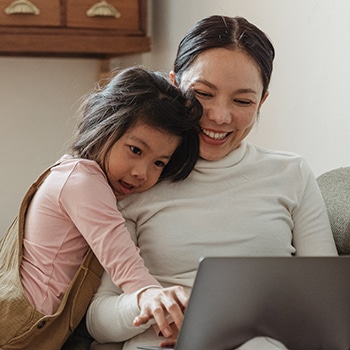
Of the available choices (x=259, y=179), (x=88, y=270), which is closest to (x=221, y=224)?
(x=259, y=179)

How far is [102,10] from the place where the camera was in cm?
269

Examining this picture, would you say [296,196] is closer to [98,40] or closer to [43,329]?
[43,329]

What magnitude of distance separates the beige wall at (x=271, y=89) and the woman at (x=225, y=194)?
0.38 metres

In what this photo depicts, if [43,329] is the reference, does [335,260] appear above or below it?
above

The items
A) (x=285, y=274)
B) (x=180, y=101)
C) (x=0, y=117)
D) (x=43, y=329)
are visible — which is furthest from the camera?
(x=0, y=117)

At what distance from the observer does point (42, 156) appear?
10.0ft

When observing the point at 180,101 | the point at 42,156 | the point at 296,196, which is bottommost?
the point at 42,156

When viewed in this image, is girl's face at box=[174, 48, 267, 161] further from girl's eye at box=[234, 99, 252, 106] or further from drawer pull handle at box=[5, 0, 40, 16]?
drawer pull handle at box=[5, 0, 40, 16]

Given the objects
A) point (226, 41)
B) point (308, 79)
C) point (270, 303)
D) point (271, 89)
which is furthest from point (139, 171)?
point (271, 89)

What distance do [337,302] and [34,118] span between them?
2.06m

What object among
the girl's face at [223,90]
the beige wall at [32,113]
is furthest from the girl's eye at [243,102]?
the beige wall at [32,113]

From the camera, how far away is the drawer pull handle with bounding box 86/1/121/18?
8.80 feet

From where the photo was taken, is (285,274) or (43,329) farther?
(43,329)

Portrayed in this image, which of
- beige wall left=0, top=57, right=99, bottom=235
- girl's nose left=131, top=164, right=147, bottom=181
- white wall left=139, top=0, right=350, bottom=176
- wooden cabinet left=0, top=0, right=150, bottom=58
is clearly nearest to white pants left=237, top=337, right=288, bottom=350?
girl's nose left=131, top=164, right=147, bottom=181
